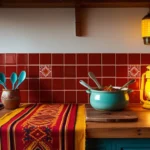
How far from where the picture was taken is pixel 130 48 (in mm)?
1564

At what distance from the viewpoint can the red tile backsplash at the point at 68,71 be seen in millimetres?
1563

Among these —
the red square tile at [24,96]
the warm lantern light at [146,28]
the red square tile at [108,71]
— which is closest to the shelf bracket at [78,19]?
the red square tile at [108,71]

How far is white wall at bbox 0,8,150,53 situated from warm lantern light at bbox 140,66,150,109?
177mm

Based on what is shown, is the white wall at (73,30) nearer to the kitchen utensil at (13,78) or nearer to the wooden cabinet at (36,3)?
the wooden cabinet at (36,3)

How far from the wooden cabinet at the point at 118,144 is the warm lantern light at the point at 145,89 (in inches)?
14.9

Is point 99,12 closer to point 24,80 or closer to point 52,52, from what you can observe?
point 52,52

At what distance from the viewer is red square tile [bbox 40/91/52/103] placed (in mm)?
1576

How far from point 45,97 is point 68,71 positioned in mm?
219

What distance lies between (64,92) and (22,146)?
2.00ft

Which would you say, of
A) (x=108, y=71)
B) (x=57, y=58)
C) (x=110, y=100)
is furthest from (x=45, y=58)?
(x=110, y=100)

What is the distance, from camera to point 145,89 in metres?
1.47

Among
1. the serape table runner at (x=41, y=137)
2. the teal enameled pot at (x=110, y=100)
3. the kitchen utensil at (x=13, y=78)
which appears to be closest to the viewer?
the serape table runner at (x=41, y=137)

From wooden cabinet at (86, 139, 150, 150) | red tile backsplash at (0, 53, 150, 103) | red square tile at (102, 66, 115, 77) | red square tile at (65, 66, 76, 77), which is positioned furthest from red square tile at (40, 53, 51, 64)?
wooden cabinet at (86, 139, 150, 150)

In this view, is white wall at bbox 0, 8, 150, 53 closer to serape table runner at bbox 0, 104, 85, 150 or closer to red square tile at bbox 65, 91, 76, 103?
red square tile at bbox 65, 91, 76, 103
